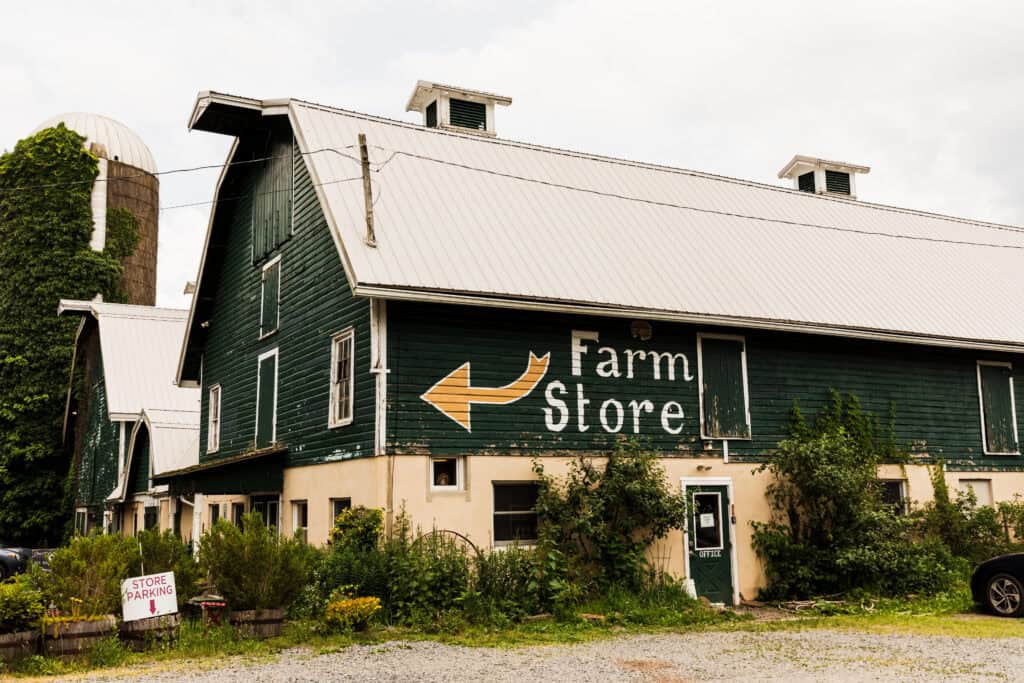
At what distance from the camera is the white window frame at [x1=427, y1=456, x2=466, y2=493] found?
52.9 feet

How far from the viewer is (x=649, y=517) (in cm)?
1686

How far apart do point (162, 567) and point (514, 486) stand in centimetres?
569

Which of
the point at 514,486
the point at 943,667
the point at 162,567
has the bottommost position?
the point at 943,667

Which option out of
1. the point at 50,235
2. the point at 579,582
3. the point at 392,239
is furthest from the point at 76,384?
the point at 579,582

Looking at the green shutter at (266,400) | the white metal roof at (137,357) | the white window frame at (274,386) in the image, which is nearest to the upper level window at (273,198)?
the white window frame at (274,386)

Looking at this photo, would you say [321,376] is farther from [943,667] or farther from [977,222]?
[977,222]

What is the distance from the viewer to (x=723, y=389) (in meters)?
19.2

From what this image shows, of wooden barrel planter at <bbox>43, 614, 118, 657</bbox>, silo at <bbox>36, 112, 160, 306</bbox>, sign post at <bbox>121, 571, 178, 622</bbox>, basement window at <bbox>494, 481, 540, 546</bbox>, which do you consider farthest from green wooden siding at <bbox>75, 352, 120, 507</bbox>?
wooden barrel planter at <bbox>43, 614, 118, 657</bbox>

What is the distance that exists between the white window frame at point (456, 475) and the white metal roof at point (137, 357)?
57.8 ft

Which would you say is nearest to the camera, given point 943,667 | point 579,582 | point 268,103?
point 943,667

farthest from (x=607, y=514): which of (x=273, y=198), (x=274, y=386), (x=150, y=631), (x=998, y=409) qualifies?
(x=998, y=409)

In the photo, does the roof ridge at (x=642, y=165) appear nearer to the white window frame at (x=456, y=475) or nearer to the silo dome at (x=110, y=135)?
the white window frame at (x=456, y=475)

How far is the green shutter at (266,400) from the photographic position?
20.6 m

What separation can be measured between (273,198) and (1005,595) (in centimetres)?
1574
